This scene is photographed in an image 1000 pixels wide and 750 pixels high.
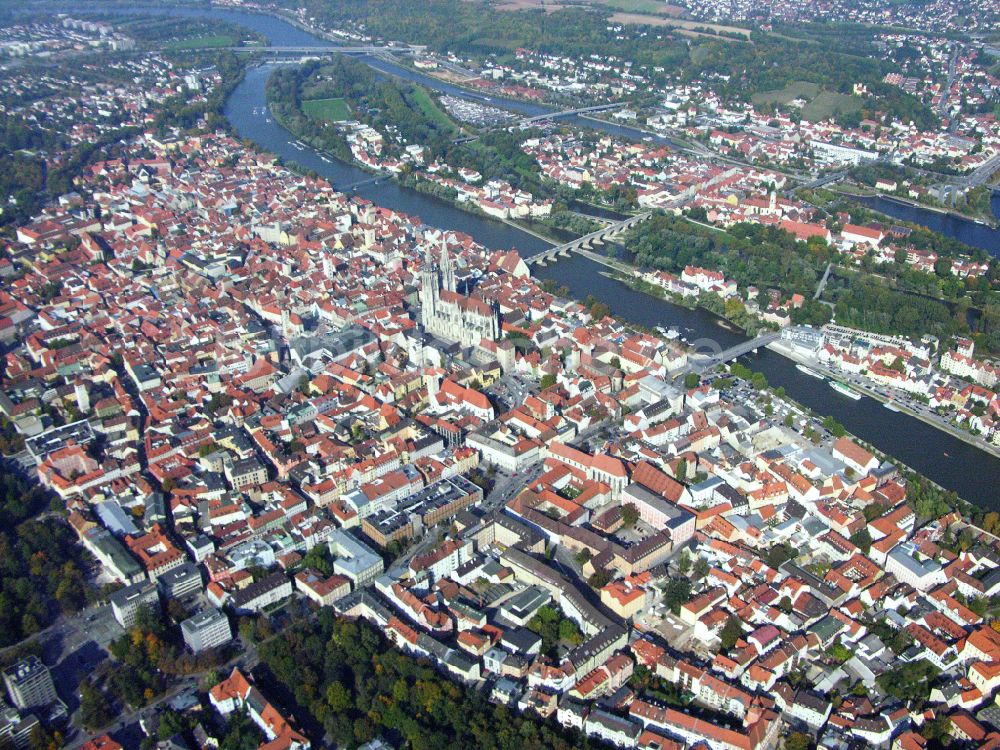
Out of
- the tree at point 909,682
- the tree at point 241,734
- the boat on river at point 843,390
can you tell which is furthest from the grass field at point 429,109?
the tree at point 909,682

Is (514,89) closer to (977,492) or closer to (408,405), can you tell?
(408,405)

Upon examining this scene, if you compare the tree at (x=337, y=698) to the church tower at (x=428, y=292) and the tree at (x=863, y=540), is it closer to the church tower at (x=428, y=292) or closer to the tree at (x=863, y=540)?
the tree at (x=863, y=540)

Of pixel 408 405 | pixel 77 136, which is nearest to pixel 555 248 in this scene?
pixel 408 405

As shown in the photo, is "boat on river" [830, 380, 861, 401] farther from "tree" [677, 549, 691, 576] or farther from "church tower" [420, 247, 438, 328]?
"church tower" [420, 247, 438, 328]

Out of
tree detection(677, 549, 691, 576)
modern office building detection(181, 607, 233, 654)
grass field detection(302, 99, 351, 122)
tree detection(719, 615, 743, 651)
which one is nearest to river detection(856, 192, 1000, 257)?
tree detection(677, 549, 691, 576)

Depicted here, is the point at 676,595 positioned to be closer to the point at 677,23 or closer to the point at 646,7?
the point at 677,23

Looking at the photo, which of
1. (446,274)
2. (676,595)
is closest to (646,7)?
(446,274)
